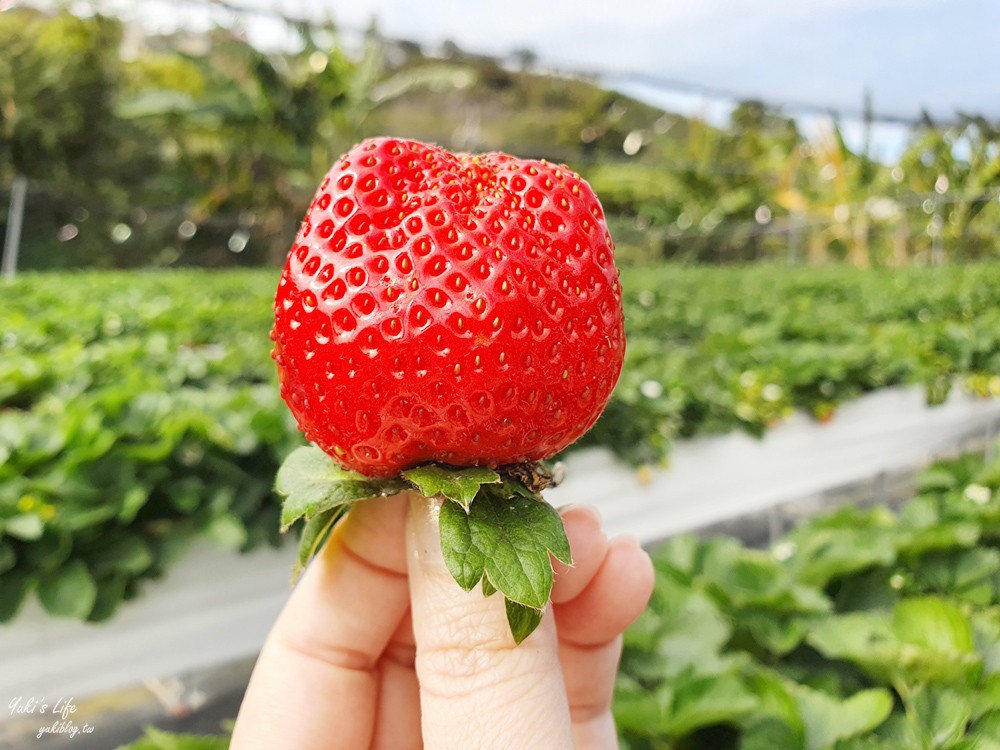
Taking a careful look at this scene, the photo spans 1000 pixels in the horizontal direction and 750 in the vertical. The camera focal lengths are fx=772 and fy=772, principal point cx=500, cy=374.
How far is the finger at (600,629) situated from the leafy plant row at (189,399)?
3.52 feet

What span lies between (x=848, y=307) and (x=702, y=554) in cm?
530

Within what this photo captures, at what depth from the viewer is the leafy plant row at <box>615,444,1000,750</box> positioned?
3.66ft

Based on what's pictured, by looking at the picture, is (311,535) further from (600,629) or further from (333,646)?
(600,629)

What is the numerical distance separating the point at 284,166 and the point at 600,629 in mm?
16171

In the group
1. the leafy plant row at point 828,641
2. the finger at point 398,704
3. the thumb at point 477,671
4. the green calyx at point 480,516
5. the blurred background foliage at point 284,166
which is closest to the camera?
the green calyx at point 480,516

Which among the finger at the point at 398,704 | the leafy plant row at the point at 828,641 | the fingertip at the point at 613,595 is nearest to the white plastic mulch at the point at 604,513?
the leafy plant row at the point at 828,641

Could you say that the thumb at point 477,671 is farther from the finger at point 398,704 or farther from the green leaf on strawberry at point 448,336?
the finger at point 398,704

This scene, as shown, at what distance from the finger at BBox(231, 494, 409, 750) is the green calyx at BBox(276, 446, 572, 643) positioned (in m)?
0.10

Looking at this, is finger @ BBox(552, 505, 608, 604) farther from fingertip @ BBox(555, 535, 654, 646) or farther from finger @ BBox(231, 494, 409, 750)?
finger @ BBox(231, 494, 409, 750)

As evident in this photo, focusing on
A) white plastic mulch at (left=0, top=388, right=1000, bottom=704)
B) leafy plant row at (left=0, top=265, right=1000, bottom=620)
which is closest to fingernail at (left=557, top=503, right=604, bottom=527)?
leafy plant row at (left=0, top=265, right=1000, bottom=620)

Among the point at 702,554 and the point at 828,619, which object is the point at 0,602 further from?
the point at 828,619

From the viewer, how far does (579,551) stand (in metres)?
0.83

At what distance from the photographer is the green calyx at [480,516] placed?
0.58m

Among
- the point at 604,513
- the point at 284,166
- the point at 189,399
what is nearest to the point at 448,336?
the point at 189,399
